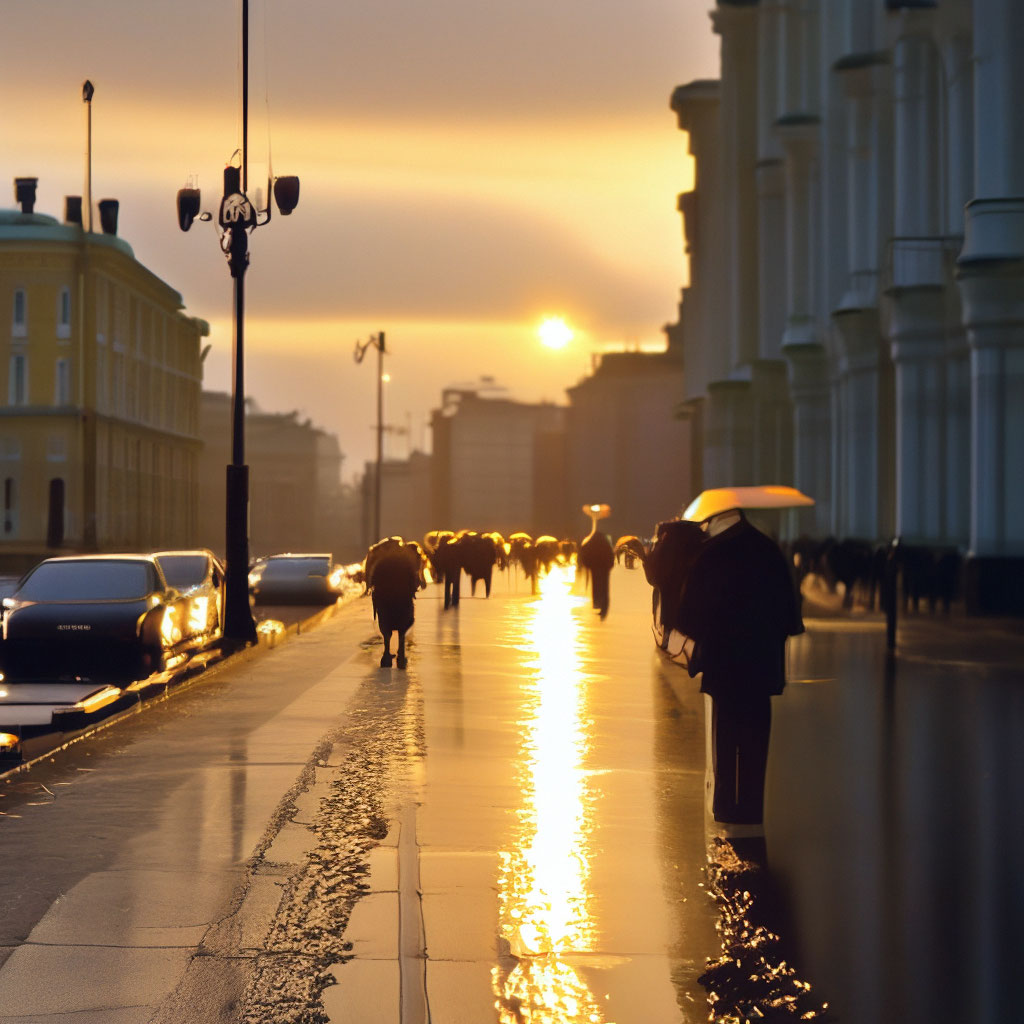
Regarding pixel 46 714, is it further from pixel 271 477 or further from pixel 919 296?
pixel 271 477

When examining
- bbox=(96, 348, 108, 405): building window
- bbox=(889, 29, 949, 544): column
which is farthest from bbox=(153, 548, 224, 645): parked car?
bbox=(96, 348, 108, 405): building window

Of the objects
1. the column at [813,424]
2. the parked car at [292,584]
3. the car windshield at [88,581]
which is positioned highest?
the column at [813,424]

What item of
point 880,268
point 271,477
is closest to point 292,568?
point 880,268

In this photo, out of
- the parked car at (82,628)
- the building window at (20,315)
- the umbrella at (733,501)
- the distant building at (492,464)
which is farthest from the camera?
the distant building at (492,464)

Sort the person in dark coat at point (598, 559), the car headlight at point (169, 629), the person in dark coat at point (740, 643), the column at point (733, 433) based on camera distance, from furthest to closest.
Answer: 1. the column at point (733, 433)
2. the person in dark coat at point (598, 559)
3. the car headlight at point (169, 629)
4. the person in dark coat at point (740, 643)

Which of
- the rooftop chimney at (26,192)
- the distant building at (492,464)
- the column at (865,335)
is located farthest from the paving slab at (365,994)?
the distant building at (492,464)

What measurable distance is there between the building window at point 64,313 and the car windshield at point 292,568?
41.7 metres

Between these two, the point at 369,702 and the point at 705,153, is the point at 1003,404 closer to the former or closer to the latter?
the point at 369,702

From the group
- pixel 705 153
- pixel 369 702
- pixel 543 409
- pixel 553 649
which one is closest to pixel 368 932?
pixel 369 702

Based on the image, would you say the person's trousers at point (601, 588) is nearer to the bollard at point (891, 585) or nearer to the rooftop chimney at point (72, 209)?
the bollard at point (891, 585)

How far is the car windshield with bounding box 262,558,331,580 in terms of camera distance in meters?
43.5

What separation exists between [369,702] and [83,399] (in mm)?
67604

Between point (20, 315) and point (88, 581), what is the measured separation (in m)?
65.7

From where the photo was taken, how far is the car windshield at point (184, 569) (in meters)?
24.8
